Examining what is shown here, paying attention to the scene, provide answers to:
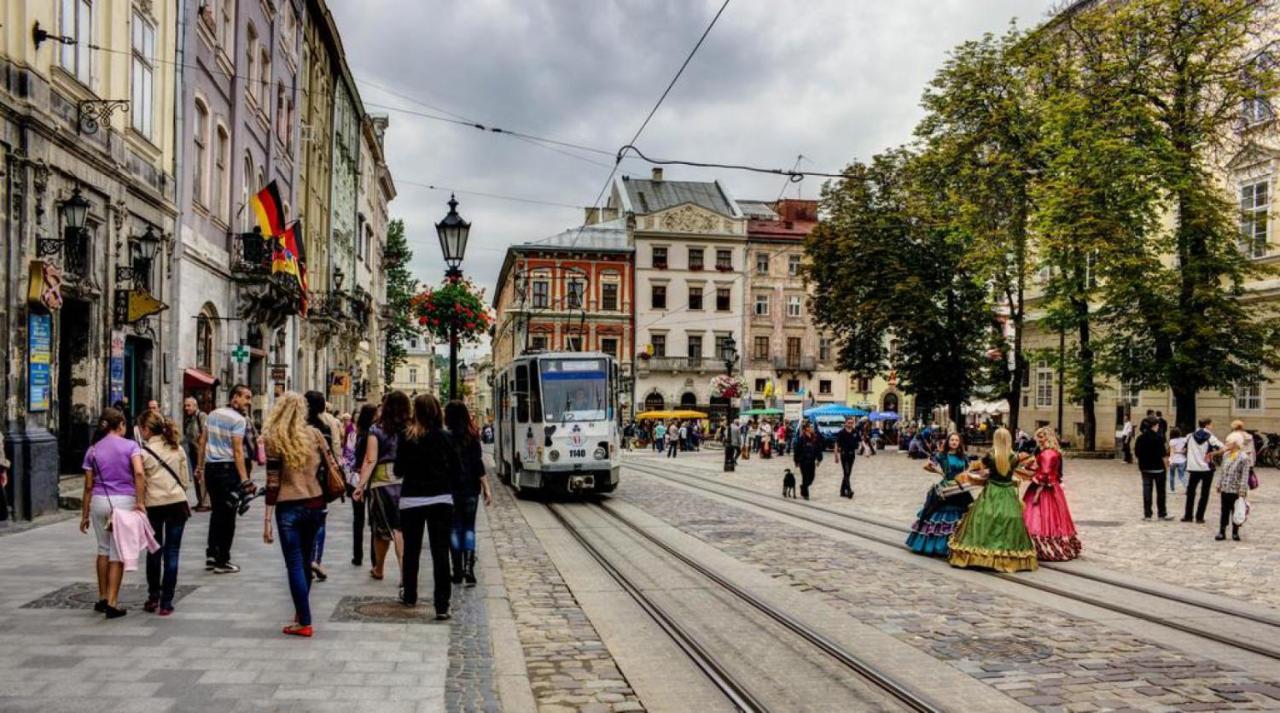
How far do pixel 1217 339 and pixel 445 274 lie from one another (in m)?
25.9

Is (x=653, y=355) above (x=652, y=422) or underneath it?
above

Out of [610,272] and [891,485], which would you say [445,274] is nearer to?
[891,485]

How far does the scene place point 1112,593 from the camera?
10.3m

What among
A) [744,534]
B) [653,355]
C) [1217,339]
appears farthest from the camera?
[653,355]

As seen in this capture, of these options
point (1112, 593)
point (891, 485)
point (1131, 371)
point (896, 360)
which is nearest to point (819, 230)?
point (896, 360)

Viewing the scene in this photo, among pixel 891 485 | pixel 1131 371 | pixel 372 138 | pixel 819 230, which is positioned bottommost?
pixel 891 485

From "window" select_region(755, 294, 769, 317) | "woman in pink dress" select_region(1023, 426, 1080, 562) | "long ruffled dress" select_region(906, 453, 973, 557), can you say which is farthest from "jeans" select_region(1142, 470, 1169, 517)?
"window" select_region(755, 294, 769, 317)

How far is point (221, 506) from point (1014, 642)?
22.6 ft

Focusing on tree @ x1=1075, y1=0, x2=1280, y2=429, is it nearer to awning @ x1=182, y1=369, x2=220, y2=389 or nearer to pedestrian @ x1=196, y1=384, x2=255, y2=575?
awning @ x1=182, y1=369, x2=220, y2=389

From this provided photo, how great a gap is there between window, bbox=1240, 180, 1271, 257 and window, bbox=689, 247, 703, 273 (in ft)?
134

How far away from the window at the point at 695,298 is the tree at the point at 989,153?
113 ft

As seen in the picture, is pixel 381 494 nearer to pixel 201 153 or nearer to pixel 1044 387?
pixel 201 153

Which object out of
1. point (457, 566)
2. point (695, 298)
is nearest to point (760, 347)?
point (695, 298)

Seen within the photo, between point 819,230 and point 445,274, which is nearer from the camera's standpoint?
point 445,274
